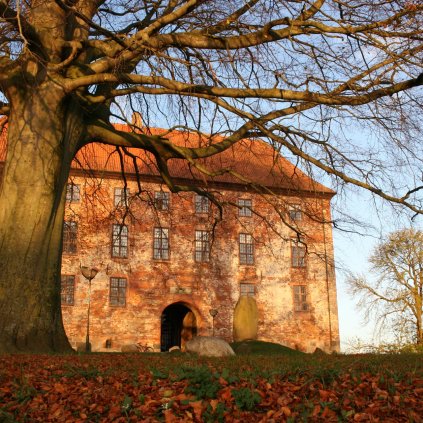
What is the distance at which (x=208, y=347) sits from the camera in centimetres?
1259

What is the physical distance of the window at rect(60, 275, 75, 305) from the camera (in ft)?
83.7

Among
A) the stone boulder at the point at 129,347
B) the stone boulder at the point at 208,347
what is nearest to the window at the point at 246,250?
the stone boulder at the point at 129,347

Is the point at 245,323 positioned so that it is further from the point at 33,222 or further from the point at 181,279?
the point at 33,222

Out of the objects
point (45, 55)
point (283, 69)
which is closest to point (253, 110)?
point (283, 69)

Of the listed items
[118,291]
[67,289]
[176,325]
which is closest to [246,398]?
[67,289]

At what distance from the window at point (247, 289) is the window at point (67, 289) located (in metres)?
8.15

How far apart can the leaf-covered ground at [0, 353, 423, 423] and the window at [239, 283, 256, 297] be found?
22.3 metres

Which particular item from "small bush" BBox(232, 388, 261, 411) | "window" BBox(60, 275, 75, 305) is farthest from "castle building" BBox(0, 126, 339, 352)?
"small bush" BBox(232, 388, 261, 411)

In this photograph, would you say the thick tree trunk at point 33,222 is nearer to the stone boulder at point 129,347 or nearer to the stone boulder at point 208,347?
the stone boulder at point 208,347

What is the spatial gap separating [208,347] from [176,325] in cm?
1782

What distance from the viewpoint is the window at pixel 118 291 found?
85.9 feet

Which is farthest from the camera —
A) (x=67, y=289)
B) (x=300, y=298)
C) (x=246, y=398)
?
(x=300, y=298)

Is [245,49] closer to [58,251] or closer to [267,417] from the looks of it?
[58,251]

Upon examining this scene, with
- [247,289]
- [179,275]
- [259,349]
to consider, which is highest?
[179,275]
